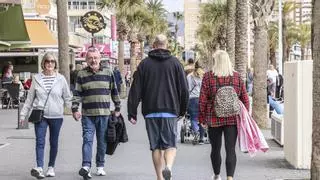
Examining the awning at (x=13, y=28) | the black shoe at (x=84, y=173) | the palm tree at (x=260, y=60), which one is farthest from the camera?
the palm tree at (x=260, y=60)

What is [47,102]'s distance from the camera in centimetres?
1002

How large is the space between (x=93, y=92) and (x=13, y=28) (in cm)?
780

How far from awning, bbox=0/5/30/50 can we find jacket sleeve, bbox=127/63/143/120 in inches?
345

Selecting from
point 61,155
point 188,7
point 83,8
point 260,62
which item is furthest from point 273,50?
point 188,7

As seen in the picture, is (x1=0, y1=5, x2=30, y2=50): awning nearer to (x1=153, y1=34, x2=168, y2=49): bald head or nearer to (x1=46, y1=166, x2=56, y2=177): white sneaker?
(x1=46, y1=166, x2=56, y2=177): white sneaker

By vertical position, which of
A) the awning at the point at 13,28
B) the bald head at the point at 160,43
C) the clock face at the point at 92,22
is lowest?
the bald head at the point at 160,43

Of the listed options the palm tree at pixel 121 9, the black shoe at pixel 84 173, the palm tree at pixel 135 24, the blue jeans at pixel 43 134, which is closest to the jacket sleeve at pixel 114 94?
the blue jeans at pixel 43 134

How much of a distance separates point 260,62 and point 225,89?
34.4 feet

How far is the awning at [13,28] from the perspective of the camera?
16969 mm

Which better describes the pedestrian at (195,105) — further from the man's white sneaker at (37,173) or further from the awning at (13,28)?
the man's white sneaker at (37,173)

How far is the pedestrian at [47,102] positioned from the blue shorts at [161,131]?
179 cm

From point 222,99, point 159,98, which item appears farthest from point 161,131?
point 222,99

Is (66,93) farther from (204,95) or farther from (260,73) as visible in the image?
(260,73)

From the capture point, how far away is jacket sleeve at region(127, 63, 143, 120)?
8742 mm
